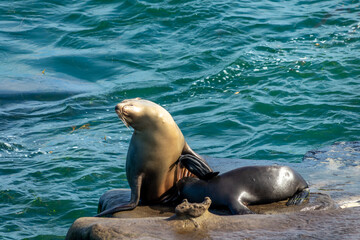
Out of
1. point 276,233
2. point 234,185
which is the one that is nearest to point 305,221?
point 276,233

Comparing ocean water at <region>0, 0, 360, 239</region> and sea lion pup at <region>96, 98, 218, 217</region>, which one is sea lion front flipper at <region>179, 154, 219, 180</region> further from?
ocean water at <region>0, 0, 360, 239</region>

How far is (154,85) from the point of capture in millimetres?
10336

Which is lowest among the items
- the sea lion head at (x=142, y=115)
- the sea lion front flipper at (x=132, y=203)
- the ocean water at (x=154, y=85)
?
the ocean water at (x=154, y=85)

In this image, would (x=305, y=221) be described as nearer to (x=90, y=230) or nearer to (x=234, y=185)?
(x=234, y=185)

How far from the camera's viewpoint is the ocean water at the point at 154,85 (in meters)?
7.23

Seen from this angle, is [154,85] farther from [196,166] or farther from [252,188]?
[252,188]

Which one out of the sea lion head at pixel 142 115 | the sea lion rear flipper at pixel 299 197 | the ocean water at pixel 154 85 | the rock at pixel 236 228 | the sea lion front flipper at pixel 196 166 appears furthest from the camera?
the ocean water at pixel 154 85

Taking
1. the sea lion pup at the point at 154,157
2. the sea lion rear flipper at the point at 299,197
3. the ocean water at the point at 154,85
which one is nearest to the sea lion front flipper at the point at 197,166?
the sea lion pup at the point at 154,157

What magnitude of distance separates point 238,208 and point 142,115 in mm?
1086

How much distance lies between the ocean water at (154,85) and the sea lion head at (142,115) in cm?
155

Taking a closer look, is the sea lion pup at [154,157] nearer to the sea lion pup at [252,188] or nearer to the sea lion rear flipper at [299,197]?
the sea lion pup at [252,188]

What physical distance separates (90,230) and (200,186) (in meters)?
1.35

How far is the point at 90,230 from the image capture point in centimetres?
357

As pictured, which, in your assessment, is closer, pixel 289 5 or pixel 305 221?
pixel 305 221
